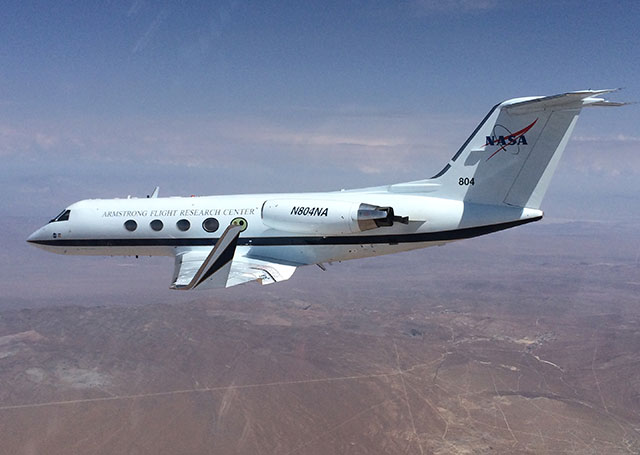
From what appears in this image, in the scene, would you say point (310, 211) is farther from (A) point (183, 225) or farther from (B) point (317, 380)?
(B) point (317, 380)

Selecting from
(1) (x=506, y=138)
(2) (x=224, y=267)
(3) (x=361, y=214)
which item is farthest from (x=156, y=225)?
(1) (x=506, y=138)

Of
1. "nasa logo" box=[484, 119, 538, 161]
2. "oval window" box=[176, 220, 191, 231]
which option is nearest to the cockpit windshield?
"oval window" box=[176, 220, 191, 231]

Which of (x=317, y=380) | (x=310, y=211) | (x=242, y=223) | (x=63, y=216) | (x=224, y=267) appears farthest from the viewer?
(x=317, y=380)

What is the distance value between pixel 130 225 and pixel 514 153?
54.2 ft

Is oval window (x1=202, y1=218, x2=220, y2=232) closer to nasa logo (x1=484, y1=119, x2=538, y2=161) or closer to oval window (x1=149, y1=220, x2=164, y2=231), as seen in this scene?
oval window (x1=149, y1=220, x2=164, y2=231)

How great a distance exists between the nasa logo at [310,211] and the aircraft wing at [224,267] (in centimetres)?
225

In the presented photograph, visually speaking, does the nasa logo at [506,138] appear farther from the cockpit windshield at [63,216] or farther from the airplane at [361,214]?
the cockpit windshield at [63,216]

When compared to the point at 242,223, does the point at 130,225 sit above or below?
above

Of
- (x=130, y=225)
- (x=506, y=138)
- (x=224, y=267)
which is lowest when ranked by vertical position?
(x=224, y=267)

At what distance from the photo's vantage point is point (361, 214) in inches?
709

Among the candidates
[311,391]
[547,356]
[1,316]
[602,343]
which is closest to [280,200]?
[311,391]

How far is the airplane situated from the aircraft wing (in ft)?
0.12

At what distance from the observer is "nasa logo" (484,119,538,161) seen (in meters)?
16.8

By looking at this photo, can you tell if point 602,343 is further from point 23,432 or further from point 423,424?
point 23,432
